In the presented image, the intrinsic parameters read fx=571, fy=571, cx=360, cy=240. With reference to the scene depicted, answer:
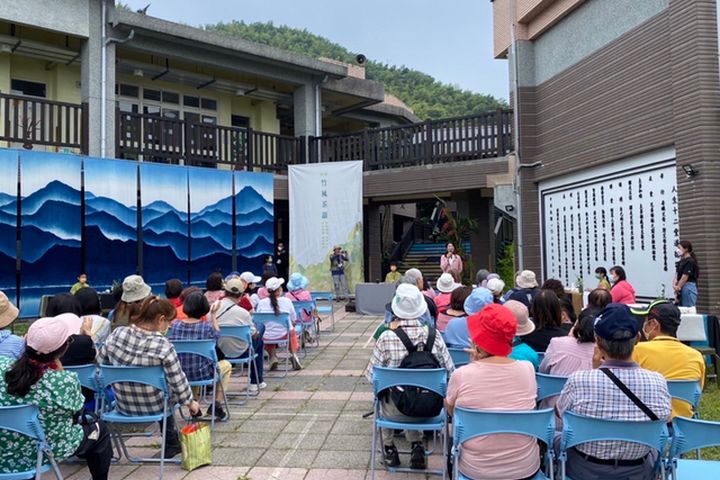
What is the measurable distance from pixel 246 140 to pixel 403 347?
1219 cm

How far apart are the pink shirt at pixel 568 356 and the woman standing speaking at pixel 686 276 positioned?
420 cm

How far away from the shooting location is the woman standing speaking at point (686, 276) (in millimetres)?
7180

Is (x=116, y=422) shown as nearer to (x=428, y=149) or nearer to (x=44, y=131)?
(x=44, y=131)

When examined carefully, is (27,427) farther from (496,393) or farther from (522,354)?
(522,354)

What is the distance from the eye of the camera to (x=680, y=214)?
7805mm

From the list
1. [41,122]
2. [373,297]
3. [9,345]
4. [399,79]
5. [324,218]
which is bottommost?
[373,297]

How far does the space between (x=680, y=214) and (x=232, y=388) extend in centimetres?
631

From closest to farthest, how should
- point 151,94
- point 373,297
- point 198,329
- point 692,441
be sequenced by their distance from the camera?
point 692,441
point 198,329
point 373,297
point 151,94

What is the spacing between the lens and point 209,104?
55.4 ft

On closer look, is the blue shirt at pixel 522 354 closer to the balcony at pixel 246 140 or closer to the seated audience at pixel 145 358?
the seated audience at pixel 145 358

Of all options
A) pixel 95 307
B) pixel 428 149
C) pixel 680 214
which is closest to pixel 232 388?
pixel 95 307

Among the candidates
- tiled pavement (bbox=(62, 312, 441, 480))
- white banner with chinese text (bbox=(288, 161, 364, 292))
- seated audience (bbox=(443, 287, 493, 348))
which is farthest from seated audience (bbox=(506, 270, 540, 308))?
white banner with chinese text (bbox=(288, 161, 364, 292))

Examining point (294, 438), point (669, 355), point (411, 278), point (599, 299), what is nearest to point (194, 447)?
point (294, 438)

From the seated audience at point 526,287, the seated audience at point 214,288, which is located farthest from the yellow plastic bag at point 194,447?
the seated audience at point 526,287
